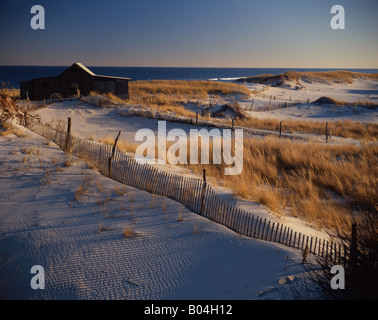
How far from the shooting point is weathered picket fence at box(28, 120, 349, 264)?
5.47 metres

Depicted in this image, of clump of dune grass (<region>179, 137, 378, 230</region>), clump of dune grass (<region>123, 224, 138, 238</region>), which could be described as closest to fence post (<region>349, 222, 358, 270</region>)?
clump of dune grass (<region>179, 137, 378, 230</region>)

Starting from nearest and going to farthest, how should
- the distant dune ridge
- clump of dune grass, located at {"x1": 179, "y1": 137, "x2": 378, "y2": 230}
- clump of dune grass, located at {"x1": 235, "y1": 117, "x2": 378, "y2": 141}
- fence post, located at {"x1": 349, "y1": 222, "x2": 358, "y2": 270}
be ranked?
fence post, located at {"x1": 349, "y1": 222, "x2": 358, "y2": 270} < clump of dune grass, located at {"x1": 179, "y1": 137, "x2": 378, "y2": 230} < clump of dune grass, located at {"x1": 235, "y1": 117, "x2": 378, "y2": 141} < the distant dune ridge

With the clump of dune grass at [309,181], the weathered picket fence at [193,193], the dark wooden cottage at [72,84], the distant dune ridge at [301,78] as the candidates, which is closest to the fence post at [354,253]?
the weathered picket fence at [193,193]

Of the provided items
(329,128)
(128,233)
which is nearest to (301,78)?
(329,128)

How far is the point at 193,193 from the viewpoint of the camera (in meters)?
7.16

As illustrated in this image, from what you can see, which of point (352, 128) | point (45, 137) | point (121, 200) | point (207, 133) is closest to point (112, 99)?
point (207, 133)

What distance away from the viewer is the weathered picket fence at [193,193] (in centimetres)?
547

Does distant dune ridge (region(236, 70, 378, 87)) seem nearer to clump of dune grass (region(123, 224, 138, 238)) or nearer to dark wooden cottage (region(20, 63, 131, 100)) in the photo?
dark wooden cottage (region(20, 63, 131, 100))

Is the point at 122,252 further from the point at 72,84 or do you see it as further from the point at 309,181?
the point at 72,84

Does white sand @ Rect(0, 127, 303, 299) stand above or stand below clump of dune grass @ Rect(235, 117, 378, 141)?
below

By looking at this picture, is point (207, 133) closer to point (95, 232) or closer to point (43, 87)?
point (95, 232)
